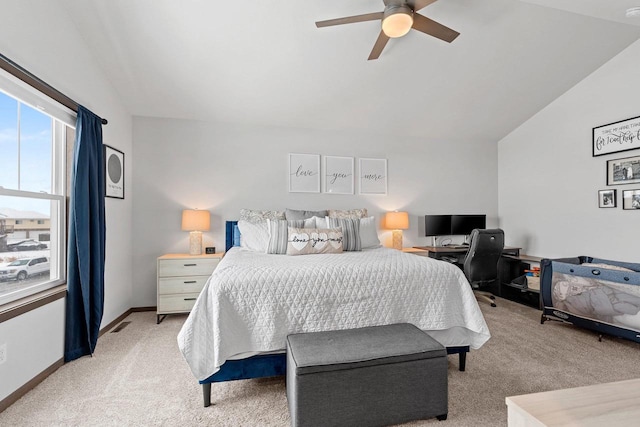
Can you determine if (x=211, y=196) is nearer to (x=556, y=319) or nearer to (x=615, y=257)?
(x=556, y=319)

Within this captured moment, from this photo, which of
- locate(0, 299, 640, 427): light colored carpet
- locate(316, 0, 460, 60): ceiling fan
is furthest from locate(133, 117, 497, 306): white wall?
locate(316, 0, 460, 60): ceiling fan

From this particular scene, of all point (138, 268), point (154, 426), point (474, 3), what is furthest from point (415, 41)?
point (138, 268)

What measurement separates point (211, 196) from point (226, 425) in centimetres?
267

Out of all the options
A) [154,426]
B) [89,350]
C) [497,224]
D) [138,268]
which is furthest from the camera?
[497,224]

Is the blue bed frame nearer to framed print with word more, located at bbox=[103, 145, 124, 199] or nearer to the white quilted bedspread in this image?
the white quilted bedspread

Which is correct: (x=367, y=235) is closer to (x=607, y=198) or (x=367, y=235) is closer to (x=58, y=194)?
(x=607, y=198)

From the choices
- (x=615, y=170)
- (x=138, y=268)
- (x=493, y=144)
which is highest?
(x=493, y=144)

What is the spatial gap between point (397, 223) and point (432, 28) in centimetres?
241

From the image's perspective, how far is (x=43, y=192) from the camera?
2.24m

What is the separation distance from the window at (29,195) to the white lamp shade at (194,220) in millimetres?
1120

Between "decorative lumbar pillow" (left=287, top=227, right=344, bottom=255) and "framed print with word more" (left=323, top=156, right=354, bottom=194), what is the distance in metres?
1.24

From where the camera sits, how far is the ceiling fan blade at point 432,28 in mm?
2088

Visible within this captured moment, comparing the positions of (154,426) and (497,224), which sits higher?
(497,224)

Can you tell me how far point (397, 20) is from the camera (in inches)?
81.4
